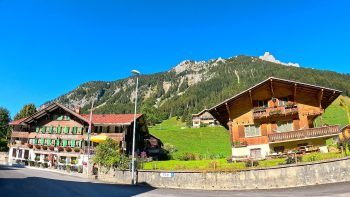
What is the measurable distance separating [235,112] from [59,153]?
116 ft

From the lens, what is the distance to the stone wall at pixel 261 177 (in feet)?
76.9

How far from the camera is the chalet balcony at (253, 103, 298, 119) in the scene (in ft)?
117

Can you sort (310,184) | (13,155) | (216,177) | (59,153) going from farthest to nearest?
(13,155) → (59,153) → (216,177) → (310,184)

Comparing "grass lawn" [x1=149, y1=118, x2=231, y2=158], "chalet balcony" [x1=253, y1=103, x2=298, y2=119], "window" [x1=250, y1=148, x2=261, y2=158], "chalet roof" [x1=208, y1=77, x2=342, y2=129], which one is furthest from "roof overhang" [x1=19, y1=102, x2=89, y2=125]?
"chalet balcony" [x1=253, y1=103, x2=298, y2=119]

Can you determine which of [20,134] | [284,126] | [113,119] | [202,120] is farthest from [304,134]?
[202,120]

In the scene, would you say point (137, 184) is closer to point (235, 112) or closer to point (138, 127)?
Result: point (235, 112)

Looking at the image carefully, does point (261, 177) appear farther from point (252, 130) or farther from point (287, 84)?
point (287, 84)

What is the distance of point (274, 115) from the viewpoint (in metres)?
35.9

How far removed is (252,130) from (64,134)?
36691 mm

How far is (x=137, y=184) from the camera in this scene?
102 ft

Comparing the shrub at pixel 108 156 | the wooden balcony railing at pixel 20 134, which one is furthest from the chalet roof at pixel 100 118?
the shrub at pixel 108 156

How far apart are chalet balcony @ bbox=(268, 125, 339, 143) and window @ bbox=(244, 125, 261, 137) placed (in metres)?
2.63

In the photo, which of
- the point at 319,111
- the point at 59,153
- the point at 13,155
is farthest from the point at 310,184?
the point at 13,155

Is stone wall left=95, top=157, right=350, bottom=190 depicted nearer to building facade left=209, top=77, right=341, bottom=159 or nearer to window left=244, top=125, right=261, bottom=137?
building facade left=209, top=77, right=341, bottom=159
